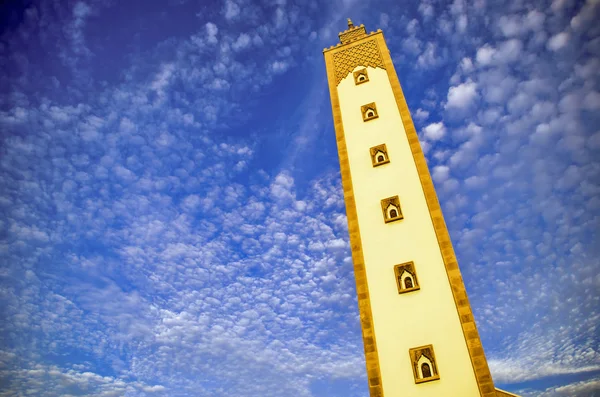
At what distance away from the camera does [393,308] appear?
11023 mm

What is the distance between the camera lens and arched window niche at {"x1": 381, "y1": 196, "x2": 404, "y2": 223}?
41.3 feet

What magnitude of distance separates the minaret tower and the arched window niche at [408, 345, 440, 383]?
0.08 feet

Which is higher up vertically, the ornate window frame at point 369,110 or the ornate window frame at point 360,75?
the ornate window frame at point 360,75

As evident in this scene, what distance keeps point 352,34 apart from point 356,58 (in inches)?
90.6

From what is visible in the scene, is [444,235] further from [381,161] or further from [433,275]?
[381,161]

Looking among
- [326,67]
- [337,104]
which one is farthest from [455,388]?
[326,67]

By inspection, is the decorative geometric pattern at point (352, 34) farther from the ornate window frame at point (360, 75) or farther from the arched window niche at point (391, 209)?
the arched window niche at point (391, 209)


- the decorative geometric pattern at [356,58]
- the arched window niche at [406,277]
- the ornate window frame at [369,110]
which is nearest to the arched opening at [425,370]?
the arched window niche at [406,277]

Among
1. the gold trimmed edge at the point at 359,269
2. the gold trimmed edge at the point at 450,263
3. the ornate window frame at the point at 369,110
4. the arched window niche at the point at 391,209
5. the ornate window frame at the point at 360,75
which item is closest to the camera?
the gold trimmed edge at the point at 450,263

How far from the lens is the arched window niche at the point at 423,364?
9.71 metres

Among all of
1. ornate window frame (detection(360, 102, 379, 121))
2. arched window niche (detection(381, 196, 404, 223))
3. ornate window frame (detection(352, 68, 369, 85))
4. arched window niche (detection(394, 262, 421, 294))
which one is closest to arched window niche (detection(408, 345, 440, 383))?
arched window niche (detection(394, 262, 421, 294))

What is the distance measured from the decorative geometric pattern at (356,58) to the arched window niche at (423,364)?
1233cm

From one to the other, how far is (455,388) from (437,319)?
67.9 inches

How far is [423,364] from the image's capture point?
9.91 metres
